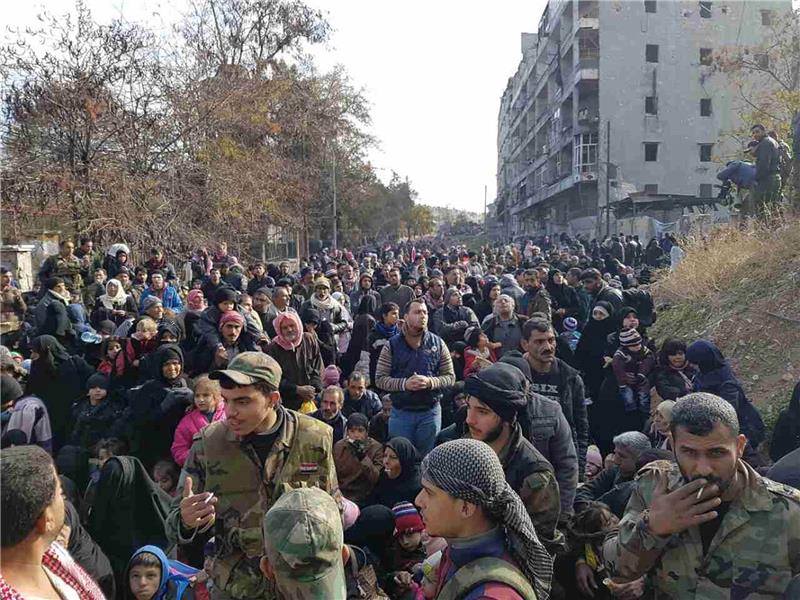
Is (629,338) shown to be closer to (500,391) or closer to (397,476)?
(397,476)

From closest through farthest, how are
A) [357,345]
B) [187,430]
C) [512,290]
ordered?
1. [187,430]
2. [357,345]
3. [512,290]

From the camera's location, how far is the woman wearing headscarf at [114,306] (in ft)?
26.6

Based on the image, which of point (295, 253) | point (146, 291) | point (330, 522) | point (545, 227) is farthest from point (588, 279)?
point (545, 227)

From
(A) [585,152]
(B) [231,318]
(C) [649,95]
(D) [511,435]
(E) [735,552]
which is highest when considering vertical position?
(C) [649,95]

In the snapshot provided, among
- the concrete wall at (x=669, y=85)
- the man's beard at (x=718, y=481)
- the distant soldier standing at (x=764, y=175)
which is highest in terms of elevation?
the concrete wall at (x=669, y=85)

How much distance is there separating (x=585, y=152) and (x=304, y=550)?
39.3 meters

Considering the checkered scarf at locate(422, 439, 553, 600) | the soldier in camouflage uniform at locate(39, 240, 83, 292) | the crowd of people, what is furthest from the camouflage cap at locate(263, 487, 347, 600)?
the soldier in camouflage uniform at locate(39, 240, 83, 292)

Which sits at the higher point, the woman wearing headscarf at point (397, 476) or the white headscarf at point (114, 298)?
the white headscarf at point (114, 298)

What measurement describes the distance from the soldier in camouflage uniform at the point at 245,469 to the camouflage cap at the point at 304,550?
2.35 ft

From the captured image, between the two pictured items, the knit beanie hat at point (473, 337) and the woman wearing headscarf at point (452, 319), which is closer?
the knit beanie hat at point (473, 337)

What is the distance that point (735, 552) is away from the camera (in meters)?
1.94

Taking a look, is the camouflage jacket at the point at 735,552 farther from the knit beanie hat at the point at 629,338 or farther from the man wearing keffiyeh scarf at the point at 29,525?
the knit beanie hat at the point at 629,338

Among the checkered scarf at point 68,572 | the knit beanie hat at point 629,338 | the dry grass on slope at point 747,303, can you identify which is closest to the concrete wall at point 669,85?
the dry grass on slope at point 747,303

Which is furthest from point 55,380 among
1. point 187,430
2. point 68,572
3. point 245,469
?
point 68,572
